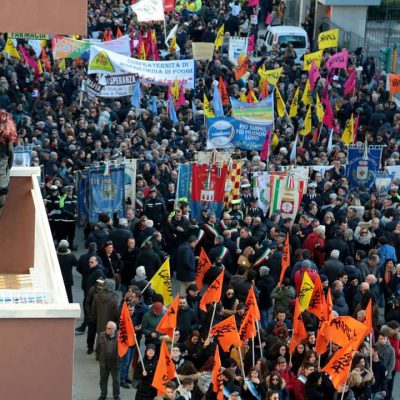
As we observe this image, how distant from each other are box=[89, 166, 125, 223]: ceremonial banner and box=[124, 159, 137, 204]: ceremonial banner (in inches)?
9.0

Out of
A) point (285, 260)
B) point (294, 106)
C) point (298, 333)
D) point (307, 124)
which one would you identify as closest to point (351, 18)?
point (294, 106)

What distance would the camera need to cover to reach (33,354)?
9383mm

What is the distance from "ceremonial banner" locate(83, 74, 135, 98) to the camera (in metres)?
29.2

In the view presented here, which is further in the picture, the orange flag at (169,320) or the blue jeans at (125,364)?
the blue jeans at (125,364)

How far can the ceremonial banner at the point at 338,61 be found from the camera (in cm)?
3438

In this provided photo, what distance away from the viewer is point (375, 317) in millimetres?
18062

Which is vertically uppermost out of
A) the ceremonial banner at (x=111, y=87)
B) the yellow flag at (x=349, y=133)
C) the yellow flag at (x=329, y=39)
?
the yellow flag at (x=329, y=39)

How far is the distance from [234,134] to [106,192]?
3.72 metres

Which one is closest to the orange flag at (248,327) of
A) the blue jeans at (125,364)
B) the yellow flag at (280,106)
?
the blue jeans at (125,364)

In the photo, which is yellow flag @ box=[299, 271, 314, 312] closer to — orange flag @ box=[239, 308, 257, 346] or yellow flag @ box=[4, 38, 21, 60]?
orange flag @ box=[239, 308, 257, 346]

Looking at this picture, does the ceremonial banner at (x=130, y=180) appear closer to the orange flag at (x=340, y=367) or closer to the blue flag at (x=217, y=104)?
the blue flag at (x=217, y=104)

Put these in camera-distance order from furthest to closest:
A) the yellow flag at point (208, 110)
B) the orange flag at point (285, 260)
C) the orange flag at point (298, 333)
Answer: the yellow flag at point (208, 110)
the orange flag at point (285, 260)
the orange flag at point (298, 333)

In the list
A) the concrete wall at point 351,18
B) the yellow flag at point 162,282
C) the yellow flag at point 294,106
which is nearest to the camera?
the yellow flag at point 162,282

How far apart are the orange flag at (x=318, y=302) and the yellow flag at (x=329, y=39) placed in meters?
18.2
